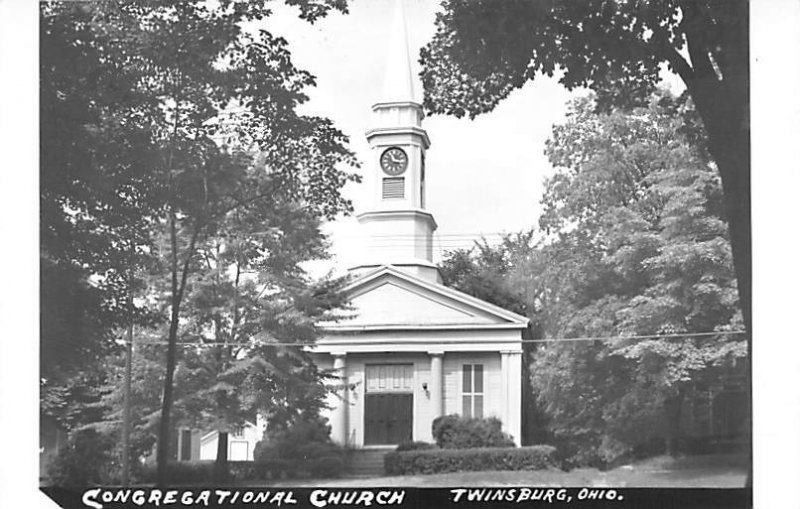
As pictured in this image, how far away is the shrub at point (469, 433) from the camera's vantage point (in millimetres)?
7039

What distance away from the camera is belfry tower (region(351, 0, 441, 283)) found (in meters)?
7.27

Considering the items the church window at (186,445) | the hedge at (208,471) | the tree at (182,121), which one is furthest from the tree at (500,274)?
the church window at (186,445)

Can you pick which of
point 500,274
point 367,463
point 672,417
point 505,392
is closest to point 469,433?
point 505,392

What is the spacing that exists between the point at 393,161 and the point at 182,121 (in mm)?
1378

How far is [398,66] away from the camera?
286 inches

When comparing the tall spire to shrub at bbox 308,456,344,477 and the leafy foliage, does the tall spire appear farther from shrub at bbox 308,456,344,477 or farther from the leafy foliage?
shrub at bbox 308,456,344,477

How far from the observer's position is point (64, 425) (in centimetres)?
731

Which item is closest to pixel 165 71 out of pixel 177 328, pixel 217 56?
pixel 217 56

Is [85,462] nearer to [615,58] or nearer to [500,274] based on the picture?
[500,274]

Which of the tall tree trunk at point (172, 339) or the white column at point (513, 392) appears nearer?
the white column at point (513, 392)

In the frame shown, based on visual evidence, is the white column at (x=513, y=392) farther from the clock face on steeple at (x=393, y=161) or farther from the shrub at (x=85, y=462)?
the shrub at (x=85, y=462)

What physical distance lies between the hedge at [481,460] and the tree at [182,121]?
1658 mm
